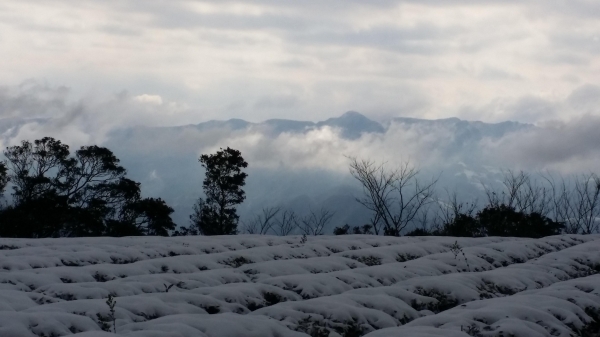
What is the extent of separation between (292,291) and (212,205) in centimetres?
2403

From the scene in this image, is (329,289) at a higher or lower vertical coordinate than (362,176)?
lower

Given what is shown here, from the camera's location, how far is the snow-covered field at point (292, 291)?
8117 millimetres

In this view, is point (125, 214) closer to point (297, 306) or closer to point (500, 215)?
point (500, 215)

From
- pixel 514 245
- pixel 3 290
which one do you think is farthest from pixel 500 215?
pixel 3 290

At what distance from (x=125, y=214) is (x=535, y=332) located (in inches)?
1146

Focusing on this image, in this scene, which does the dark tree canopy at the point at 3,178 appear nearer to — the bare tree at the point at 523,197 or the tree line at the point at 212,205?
the tree line at the point at 212,205

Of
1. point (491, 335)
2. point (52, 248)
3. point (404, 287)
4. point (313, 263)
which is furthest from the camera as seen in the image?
point (52, 248)

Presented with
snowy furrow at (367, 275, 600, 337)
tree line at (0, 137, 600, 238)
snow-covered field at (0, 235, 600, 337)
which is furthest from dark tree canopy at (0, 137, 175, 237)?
snowy furrow at (367, 275, 600, 337)

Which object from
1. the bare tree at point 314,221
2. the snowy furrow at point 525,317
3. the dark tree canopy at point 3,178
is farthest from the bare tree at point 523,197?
the dark tree canopy at point 3,178

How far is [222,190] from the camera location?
34312 mm

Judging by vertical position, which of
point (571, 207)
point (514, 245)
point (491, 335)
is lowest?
point (491, 335)

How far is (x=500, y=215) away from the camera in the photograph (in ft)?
97.5

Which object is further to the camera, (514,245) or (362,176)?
(362,176)

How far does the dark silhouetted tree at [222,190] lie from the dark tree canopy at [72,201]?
2.12m
